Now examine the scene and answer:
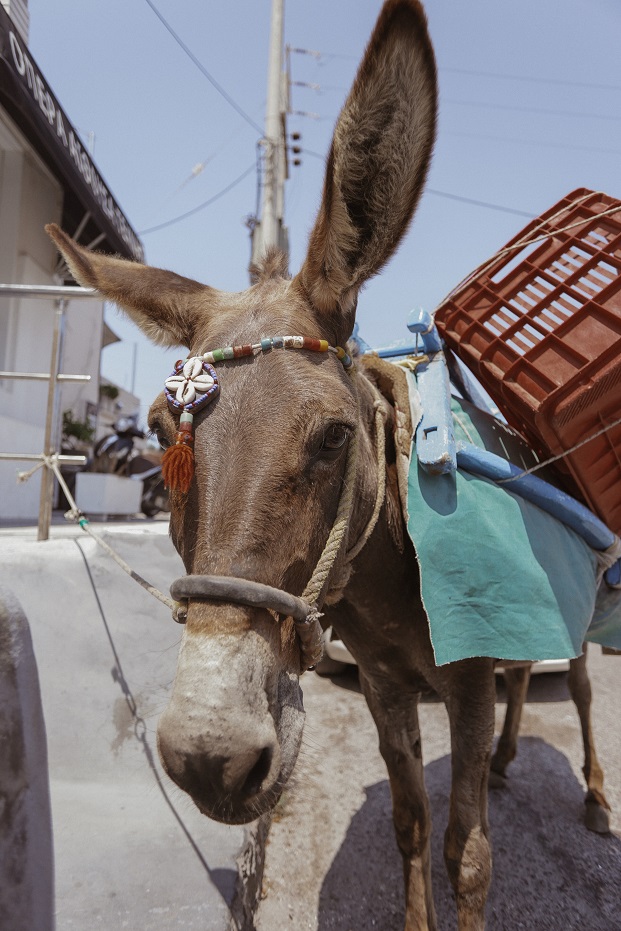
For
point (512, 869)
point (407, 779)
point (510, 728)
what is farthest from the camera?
point (510, 728)

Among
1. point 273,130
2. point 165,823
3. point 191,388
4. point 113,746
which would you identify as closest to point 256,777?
point 191,388

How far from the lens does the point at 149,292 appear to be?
1918mm

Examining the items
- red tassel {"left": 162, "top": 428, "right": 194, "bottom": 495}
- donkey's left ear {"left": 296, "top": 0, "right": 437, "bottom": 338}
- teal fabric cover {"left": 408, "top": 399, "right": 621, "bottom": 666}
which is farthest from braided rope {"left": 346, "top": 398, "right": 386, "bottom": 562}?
red tassel {"left": 162, "top": 428, "right": 194, "bottom": 495}

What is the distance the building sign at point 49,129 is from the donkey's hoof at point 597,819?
225 inches

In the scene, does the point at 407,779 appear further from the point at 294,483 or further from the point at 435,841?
the point at 294,483

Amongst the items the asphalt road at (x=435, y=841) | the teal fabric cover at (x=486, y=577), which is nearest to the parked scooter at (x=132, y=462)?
the asphalt road at (x=435, y=841)

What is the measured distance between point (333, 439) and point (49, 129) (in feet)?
24.4

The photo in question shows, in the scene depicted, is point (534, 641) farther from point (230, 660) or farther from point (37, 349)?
point (37, 349)

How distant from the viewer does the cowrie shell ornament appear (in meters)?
1.44

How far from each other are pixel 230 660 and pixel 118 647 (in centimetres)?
203

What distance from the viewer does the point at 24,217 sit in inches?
346

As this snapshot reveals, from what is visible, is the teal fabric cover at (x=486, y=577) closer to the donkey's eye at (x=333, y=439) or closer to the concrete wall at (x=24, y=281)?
the donkey's eye at (x=333, y=439)

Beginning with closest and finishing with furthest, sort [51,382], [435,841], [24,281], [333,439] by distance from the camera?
[333,439] → [435,841] → [51,382] → [24,281]

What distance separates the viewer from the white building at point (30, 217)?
653 cm
